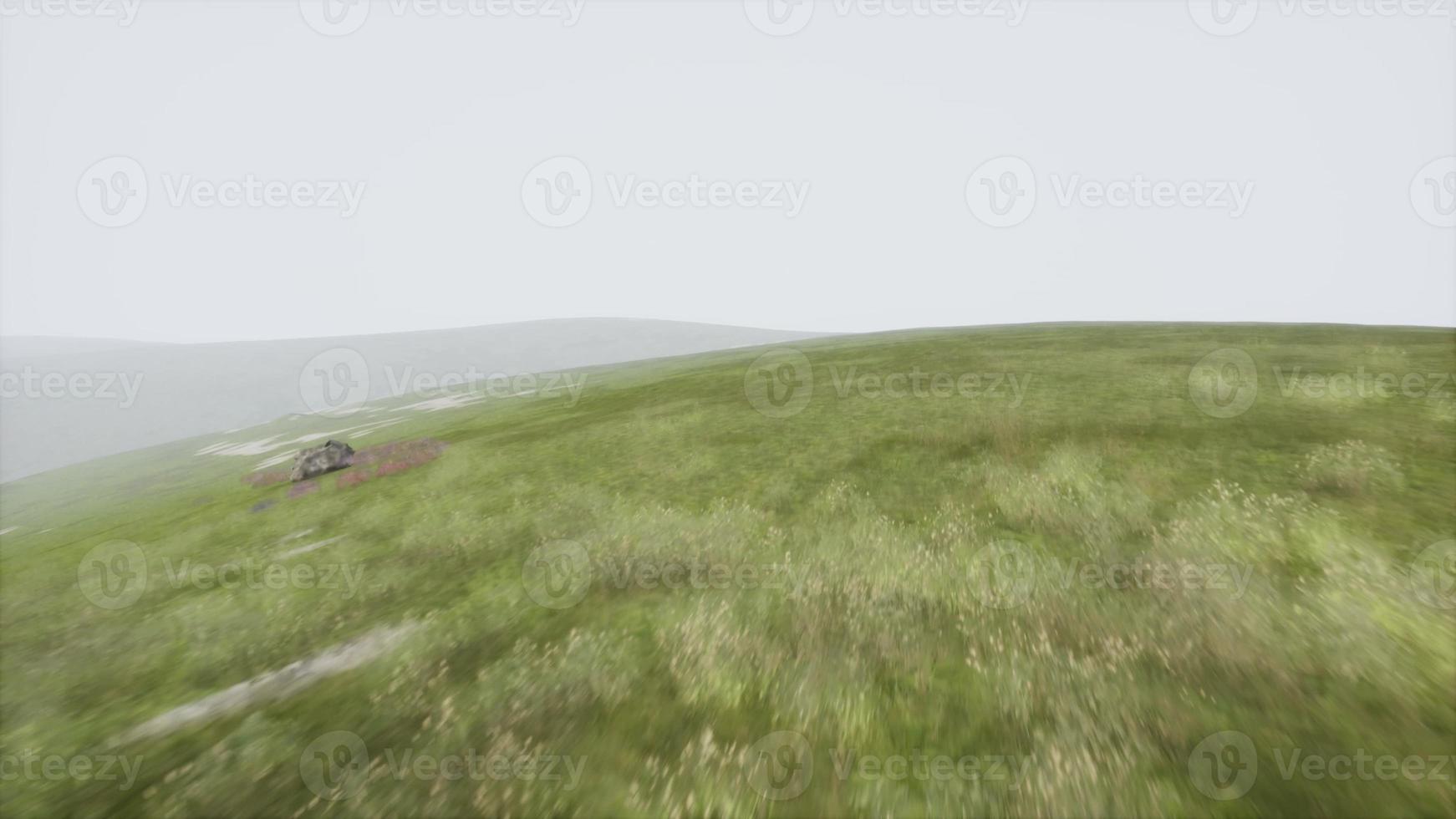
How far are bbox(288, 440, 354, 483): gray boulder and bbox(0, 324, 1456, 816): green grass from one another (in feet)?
30.8

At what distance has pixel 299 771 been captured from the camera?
834 centimetres

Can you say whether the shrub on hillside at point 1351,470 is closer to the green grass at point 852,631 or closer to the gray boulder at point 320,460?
the green grass at point 852,631

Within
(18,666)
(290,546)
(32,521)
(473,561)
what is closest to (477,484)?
(290,546)

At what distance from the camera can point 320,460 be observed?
32.8 metres

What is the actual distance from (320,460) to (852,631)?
37136 mm

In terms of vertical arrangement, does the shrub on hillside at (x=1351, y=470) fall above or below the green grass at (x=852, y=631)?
above

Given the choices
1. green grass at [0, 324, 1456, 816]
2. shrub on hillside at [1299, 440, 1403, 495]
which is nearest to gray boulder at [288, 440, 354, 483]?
green grass at [0, 324, 1456, 816]

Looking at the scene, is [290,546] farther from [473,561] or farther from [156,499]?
[156,499]

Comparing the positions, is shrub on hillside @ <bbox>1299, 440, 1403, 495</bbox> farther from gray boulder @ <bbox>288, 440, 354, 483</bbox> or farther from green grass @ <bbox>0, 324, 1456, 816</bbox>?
gray boulder @ <bbox>288, 440, 354, 483</bbox>

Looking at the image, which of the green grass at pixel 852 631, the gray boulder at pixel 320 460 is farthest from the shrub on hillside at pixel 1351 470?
the gray boulder at pixel 320 460

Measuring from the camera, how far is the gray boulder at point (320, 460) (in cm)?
3194

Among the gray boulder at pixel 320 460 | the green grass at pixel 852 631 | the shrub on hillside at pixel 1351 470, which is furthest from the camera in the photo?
the gray boulder at pixel 320 460

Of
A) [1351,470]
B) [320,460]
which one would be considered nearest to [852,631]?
[1351,470]

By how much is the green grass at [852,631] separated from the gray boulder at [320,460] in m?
9.38
